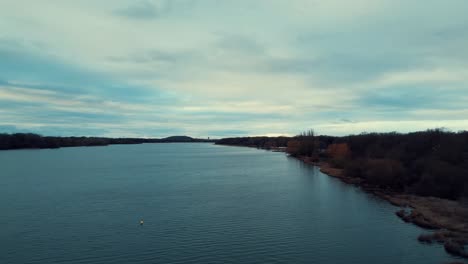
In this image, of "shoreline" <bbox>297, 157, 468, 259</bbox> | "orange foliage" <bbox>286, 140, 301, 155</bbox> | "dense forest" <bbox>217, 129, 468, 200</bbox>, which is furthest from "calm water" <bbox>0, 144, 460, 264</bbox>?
"orange foliage" <bbox>286, 140, 301, 155</bbox>

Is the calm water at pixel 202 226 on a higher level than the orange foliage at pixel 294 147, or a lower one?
→ lower

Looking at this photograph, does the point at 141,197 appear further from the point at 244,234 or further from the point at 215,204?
the point at 244,234

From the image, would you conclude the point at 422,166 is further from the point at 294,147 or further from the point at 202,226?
the point at 294,147

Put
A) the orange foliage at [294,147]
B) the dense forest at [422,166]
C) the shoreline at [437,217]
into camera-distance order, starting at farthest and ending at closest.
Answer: the orange foliage at [294,147]
the dense forest at [422,166]
the shoreline at [437,217]

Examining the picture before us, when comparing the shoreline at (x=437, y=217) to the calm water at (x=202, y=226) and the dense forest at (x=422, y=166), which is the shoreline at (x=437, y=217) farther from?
the dense forest at (x=422, y=166)

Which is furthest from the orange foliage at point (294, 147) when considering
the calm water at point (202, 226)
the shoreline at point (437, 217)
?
the shoreline at point (437, 217)

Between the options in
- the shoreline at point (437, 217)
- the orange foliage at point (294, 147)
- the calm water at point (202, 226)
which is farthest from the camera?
the orange foliage at point (294, 147)

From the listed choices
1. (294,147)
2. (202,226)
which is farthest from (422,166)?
(294,147)

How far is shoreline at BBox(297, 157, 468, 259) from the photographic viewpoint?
73.9 ft

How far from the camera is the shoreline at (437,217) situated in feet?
73.9

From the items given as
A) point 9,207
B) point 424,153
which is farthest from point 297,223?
point 424,153

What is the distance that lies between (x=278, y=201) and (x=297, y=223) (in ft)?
28.0

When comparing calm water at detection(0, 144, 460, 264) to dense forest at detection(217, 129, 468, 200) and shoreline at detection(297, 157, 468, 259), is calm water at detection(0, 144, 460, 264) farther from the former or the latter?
dense forest at detection(217, 129, 468, 200)

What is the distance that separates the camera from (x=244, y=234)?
25047 mm
